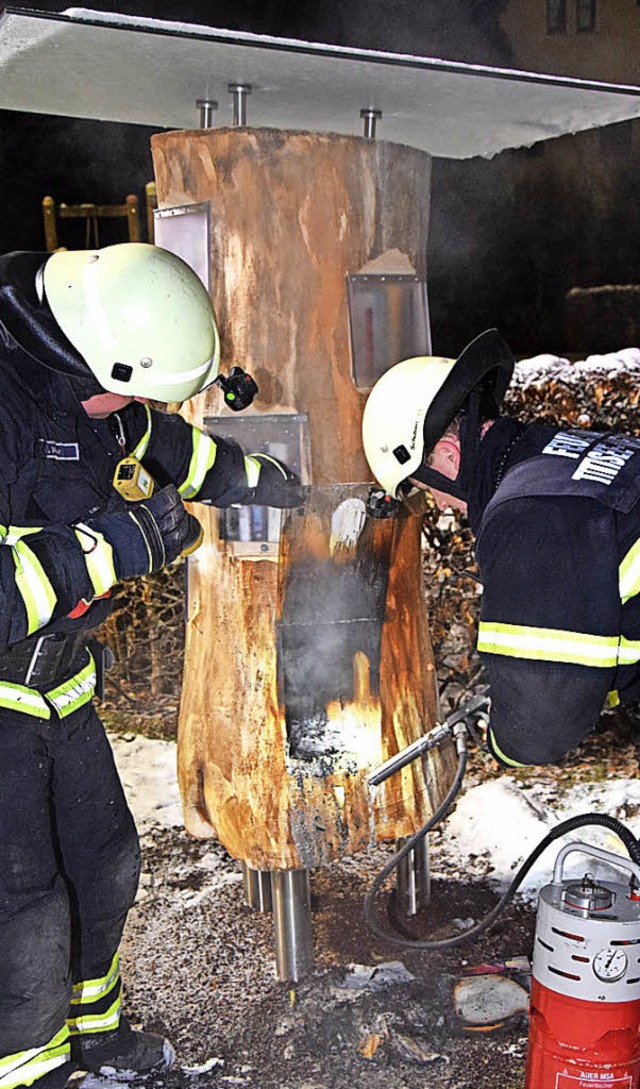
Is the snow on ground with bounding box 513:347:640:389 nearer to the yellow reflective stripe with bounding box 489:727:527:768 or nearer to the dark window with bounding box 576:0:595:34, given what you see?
the dark window with bounding box 576:0:595:34

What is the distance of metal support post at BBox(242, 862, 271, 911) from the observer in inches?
162

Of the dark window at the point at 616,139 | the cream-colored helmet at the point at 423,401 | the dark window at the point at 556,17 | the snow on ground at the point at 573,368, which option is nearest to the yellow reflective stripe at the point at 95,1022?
the cream-colored helmet at the point at 423,401

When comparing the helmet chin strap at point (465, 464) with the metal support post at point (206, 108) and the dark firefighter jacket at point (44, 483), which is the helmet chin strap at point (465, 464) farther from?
the metal support post at point (206, 108)

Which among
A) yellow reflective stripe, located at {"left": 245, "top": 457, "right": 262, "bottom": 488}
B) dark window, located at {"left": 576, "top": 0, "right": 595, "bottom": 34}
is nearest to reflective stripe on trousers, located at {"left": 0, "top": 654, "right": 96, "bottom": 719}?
yellow reflective stripe, located at {"left": 245, "top": 457, "right": 262, "bottom": 488}

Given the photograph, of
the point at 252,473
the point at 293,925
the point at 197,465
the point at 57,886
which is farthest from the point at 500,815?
the point at 57,886

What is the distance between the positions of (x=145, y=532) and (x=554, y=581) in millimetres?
1047

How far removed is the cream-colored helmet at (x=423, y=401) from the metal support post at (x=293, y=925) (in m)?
1.55

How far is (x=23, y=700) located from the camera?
104 inches

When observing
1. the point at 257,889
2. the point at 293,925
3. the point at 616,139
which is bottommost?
the point at 257,889

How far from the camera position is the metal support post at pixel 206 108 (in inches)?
133

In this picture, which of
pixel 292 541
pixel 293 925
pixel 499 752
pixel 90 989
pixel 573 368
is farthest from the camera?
pixel 573 368

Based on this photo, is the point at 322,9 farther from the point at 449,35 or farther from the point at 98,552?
the point at 98,552

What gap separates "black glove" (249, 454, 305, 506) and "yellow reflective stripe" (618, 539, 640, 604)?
129cm

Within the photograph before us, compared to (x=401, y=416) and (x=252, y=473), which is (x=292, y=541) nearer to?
(x=252, y=473)
